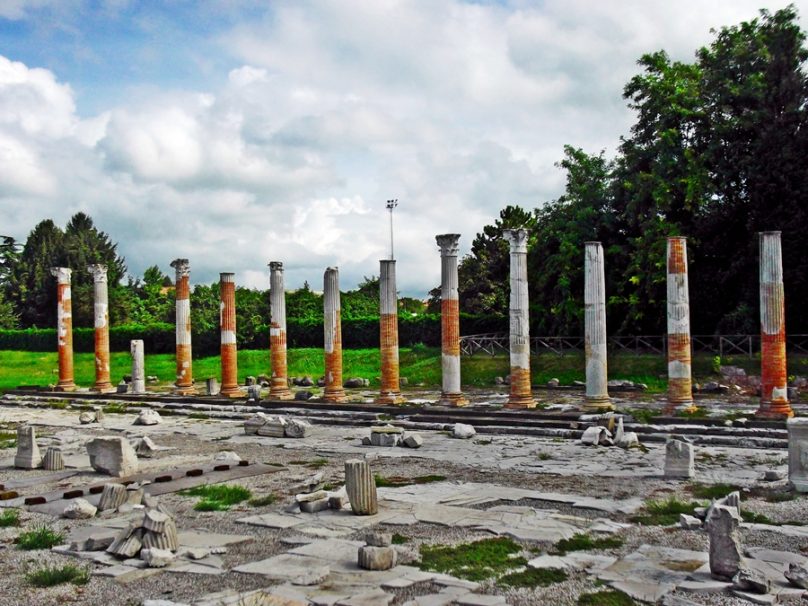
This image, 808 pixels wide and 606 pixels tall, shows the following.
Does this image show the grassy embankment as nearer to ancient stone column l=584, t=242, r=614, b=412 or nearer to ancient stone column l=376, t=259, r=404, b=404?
ancient stone column l=584, t=242, r=614, b=412

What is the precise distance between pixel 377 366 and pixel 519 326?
18.6m

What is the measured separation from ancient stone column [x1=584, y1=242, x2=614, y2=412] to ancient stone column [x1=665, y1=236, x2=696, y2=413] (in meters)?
1.64

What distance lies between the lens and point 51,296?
6644cm

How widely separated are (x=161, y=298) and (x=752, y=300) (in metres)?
49.9

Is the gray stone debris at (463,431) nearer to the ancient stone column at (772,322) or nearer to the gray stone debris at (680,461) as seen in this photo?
the gray stone debris at (680,461)

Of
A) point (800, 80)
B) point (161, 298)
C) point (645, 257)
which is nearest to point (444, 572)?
point (645, 257)

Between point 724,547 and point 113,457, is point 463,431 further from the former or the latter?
point 724,547

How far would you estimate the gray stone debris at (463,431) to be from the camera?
59.7 ft

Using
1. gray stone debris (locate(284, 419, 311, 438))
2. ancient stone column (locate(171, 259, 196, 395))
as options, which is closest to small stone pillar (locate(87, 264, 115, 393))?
ancient stone column (locate(171, 259, 196, 395))

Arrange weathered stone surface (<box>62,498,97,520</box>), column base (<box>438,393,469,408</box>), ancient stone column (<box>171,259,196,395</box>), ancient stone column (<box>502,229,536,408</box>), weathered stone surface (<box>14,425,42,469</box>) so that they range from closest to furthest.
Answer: weathered stone surface (<box>62,498,97,520</box>) → weathered stone surface (<box>14,425,42,469</box>) → ancient stone column (<box>502,229,536,408</box>) → column base (<box>438,393,469,408</box>) → ancient stone column (<box>171,259,196,395</box>)

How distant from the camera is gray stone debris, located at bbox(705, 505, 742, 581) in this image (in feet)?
23.4

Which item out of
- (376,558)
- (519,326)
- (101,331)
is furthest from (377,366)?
(376,558)

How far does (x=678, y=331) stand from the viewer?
19688mm

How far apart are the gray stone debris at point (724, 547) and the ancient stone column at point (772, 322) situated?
12066 mm
